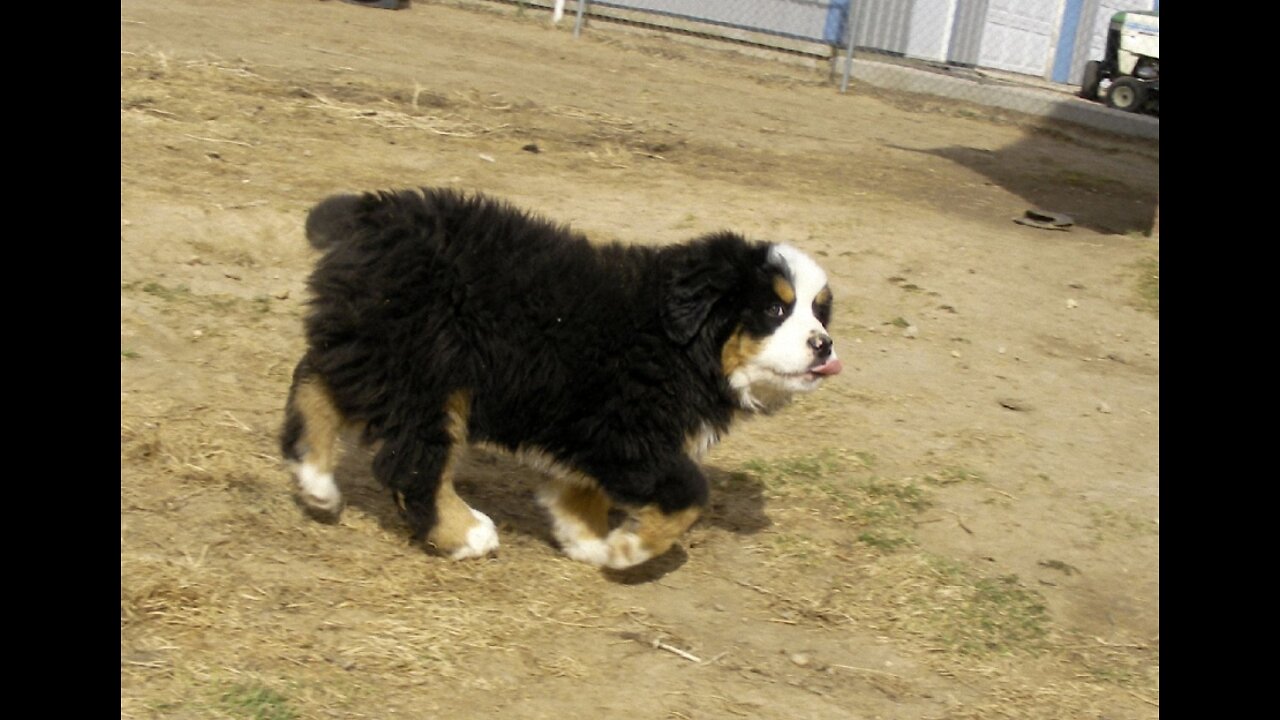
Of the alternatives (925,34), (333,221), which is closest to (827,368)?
(333,221)

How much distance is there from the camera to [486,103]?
40.5 ft

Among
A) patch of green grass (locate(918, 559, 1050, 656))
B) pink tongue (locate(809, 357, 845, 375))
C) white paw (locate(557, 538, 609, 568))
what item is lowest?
patch of green grass (locate(918, 559, 1050, 656))

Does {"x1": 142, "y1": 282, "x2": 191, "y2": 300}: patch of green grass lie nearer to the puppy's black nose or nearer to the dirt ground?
the dirt ground

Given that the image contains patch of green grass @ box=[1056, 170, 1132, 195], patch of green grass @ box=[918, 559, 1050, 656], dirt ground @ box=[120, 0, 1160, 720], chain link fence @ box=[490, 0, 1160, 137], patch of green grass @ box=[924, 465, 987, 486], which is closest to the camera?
dirt ground @ box=[120, 0, 1160, 720]

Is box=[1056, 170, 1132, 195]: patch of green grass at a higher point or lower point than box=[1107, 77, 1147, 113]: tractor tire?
lower

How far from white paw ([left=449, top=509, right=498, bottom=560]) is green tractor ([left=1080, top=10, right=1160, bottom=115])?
18.3m

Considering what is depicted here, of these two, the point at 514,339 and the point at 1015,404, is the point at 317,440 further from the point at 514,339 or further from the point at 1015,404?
the point at 1015,404

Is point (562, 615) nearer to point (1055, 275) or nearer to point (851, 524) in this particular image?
point (851, 524)

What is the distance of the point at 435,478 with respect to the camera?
4.80 meters

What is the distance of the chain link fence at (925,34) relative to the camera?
1953 cm

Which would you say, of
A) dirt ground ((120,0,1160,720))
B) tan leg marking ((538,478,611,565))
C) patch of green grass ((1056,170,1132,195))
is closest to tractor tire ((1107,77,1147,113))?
patch of green grass ((1056,170,1132,195))

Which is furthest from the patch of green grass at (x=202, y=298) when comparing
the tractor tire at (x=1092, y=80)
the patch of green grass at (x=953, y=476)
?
the tractor tire at (x=1092, y=80)

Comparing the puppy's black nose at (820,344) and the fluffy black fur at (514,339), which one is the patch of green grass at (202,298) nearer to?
the fluffy black fur at (514,339)

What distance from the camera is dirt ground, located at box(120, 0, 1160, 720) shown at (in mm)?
4422
